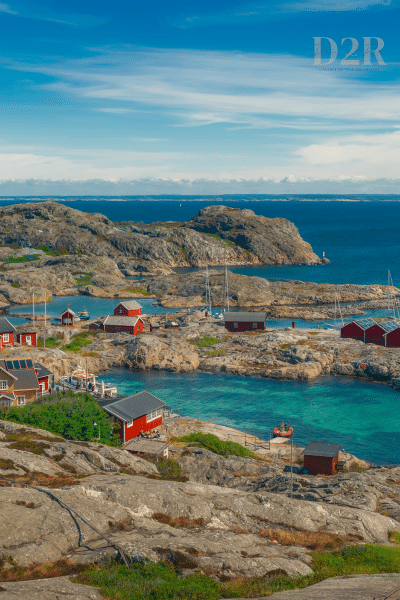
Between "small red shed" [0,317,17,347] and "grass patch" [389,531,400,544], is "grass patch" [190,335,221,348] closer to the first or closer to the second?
"small red shed" [0,317,17,347]

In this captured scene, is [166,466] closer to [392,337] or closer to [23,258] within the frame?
[392,337]

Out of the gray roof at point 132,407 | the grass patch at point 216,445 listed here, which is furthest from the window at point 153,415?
the grass patch at point 216,445

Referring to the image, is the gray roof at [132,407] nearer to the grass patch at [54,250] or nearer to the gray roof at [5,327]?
the gray roof at [5,327]

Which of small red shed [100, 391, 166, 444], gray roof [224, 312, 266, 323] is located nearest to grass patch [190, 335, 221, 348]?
gray roof [224, 312, 266, 323]

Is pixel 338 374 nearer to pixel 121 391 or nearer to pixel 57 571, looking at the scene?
pixel 121 391

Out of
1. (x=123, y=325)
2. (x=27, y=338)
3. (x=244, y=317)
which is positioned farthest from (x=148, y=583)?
(x=244, y=317)

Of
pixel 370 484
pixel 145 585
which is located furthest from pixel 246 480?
pixel 145 585
